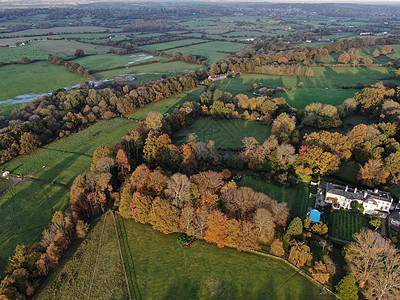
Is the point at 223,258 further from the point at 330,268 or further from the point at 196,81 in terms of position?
the point at 196,81

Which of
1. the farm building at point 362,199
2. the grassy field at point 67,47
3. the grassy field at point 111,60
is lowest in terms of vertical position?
the farm building at point 362,199

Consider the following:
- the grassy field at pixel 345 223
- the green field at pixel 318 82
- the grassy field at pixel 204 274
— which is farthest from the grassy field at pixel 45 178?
the green field at pixel 318 82

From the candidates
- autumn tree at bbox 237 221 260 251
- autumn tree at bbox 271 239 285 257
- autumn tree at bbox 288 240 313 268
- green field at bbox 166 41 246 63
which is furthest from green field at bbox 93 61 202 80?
autumn tree at bbox 288 240 313 268

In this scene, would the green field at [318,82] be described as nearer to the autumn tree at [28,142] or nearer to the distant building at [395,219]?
the distant building at [395,219]

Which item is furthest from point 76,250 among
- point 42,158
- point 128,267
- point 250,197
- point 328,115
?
point 328,115

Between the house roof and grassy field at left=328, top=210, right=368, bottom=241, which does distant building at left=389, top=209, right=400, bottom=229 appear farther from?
the house roof

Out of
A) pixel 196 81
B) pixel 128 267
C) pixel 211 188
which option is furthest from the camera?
pixel 196 81
